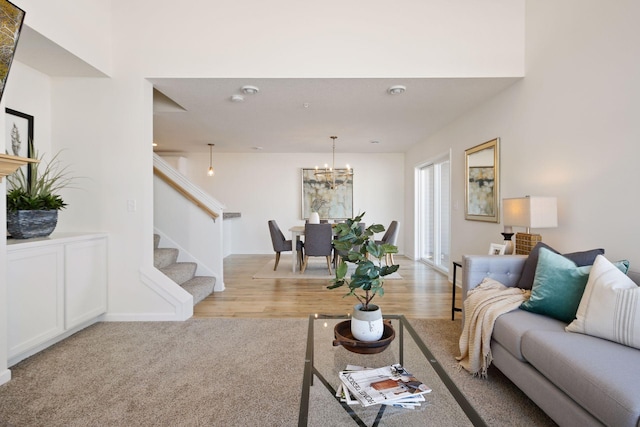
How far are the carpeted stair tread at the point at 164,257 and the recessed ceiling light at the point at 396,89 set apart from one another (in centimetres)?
315

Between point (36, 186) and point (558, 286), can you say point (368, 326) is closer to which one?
point (558, 286)

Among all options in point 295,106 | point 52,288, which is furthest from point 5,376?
point 295,106

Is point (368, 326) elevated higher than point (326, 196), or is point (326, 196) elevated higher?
point (326, 196)

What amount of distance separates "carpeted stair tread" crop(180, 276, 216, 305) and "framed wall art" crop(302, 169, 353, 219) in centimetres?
351

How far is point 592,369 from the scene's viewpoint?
1274 millimetres

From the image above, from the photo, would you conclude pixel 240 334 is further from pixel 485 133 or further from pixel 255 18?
pixel 485 133

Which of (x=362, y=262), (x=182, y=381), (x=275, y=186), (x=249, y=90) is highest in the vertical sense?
(x=249, y=90)

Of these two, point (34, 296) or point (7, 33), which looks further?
point (34, 296)

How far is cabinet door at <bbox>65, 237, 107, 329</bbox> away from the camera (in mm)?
2578

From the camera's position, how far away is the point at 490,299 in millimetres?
2084

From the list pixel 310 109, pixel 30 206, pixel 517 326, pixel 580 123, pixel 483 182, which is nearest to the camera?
pixel 517 326

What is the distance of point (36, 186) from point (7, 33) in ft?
3.95

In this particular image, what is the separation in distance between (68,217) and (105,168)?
0.58 metres

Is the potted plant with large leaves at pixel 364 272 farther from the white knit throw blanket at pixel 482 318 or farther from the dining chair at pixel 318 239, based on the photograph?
the dining chair at pixel 318 239
